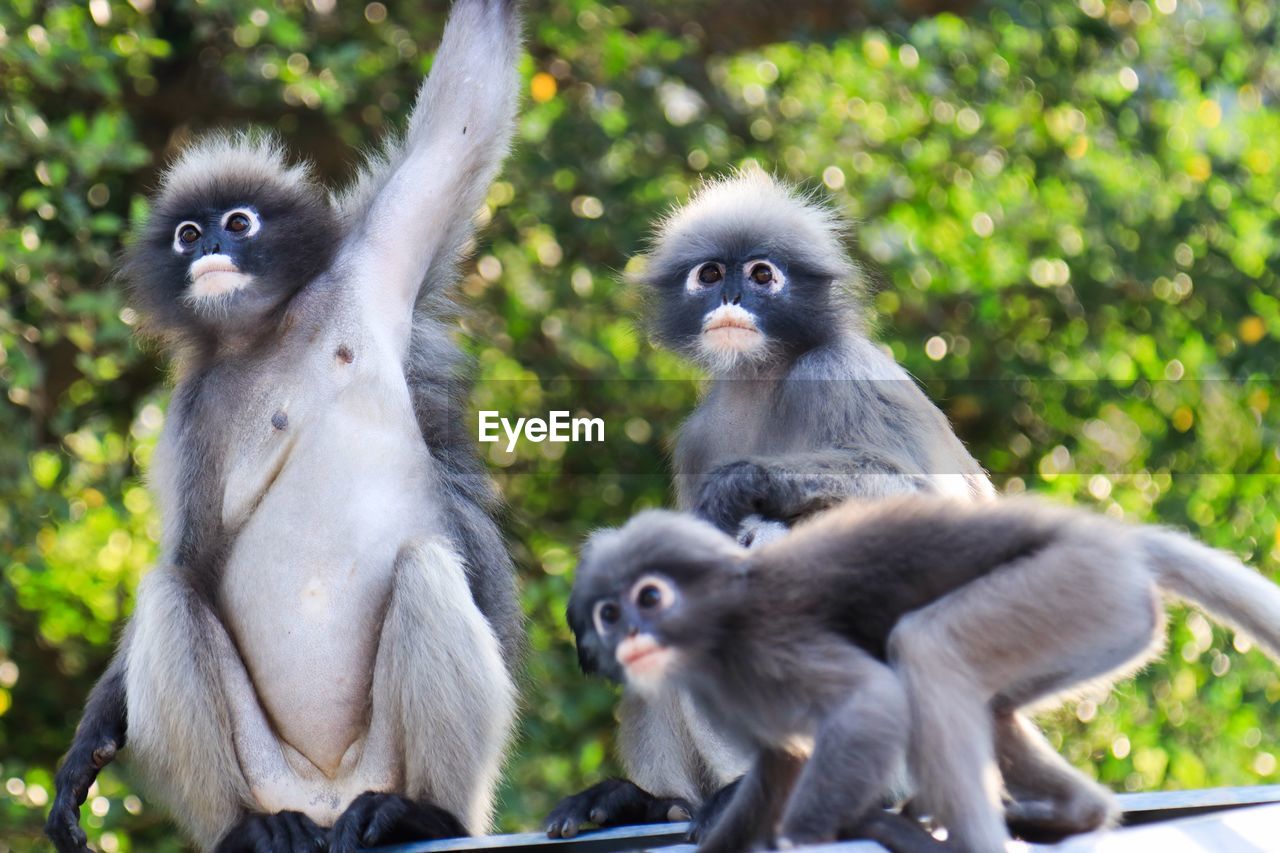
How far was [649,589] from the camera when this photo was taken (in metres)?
2.69

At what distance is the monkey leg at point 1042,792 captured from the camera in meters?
2.94

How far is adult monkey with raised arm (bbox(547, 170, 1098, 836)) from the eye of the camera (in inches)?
142

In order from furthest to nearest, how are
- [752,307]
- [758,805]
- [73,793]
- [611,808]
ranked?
[752,307]
[73,793]
[611,808]
[758,805]

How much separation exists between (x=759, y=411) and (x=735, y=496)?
595 mm

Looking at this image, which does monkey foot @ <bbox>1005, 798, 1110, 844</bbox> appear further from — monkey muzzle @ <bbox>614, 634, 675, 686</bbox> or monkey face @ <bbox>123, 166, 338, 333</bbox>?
monkey face @ <bbox>123, 166, 338, 333</bbox>

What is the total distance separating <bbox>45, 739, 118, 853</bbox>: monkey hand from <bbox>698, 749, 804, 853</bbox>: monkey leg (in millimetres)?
1680

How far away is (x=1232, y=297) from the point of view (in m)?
6.31

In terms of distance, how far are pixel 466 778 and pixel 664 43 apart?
3.61 meters

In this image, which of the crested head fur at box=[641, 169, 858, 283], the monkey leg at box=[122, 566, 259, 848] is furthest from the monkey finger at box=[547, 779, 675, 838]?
the crested head fur at box=[641, 169, 858, 283]

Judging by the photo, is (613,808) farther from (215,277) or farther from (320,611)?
(215,277)

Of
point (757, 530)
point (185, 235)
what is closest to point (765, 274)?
point (757, 530)

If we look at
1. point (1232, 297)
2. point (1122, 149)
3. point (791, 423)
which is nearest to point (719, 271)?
point (791, 423)

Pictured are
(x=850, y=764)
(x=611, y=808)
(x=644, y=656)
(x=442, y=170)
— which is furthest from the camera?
(x=442, y=170)

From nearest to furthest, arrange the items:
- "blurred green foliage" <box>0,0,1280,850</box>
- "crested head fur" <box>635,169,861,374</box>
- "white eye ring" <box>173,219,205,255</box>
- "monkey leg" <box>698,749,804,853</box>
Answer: "monkey leg" <box>698,749,804,853</box>, "crested head fur" <box>635,169,861,374</box>, "white eye ring" <box>173,219,205,255</box>, "blurred green foliage" <box>0,0,1280,850</box>
